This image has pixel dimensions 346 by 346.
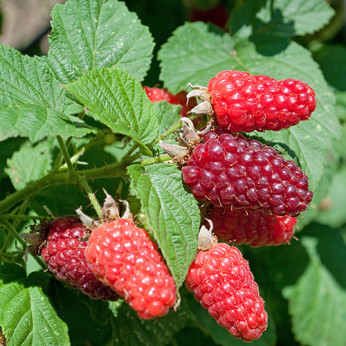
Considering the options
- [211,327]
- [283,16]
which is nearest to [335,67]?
[283,16]

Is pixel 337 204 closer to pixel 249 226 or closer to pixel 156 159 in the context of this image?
pixel 249 226

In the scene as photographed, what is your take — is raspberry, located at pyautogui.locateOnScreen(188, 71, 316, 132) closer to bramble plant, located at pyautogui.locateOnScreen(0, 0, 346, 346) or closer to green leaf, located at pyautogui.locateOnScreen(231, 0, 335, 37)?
bramble plant, located at pyautogui.locateOnScreen(0, 0, 346, 346)

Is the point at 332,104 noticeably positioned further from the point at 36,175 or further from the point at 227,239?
the point at 36,175

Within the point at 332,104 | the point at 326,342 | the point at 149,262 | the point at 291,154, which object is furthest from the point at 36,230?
the point at 326,342

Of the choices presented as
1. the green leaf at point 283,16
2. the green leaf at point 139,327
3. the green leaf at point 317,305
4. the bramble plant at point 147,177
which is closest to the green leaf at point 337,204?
the green leaf at point 317,305

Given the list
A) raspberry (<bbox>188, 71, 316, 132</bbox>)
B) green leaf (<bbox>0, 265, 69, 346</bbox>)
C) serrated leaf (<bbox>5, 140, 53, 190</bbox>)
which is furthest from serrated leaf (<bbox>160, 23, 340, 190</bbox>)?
green leaf (<bbox>0, 265, 69, 346</bbox>)

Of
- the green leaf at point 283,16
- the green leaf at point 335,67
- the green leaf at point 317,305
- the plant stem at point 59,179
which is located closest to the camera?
the plant stem at point 59,179

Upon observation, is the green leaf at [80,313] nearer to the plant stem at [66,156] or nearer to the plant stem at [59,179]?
the plant stem at [59,179]
